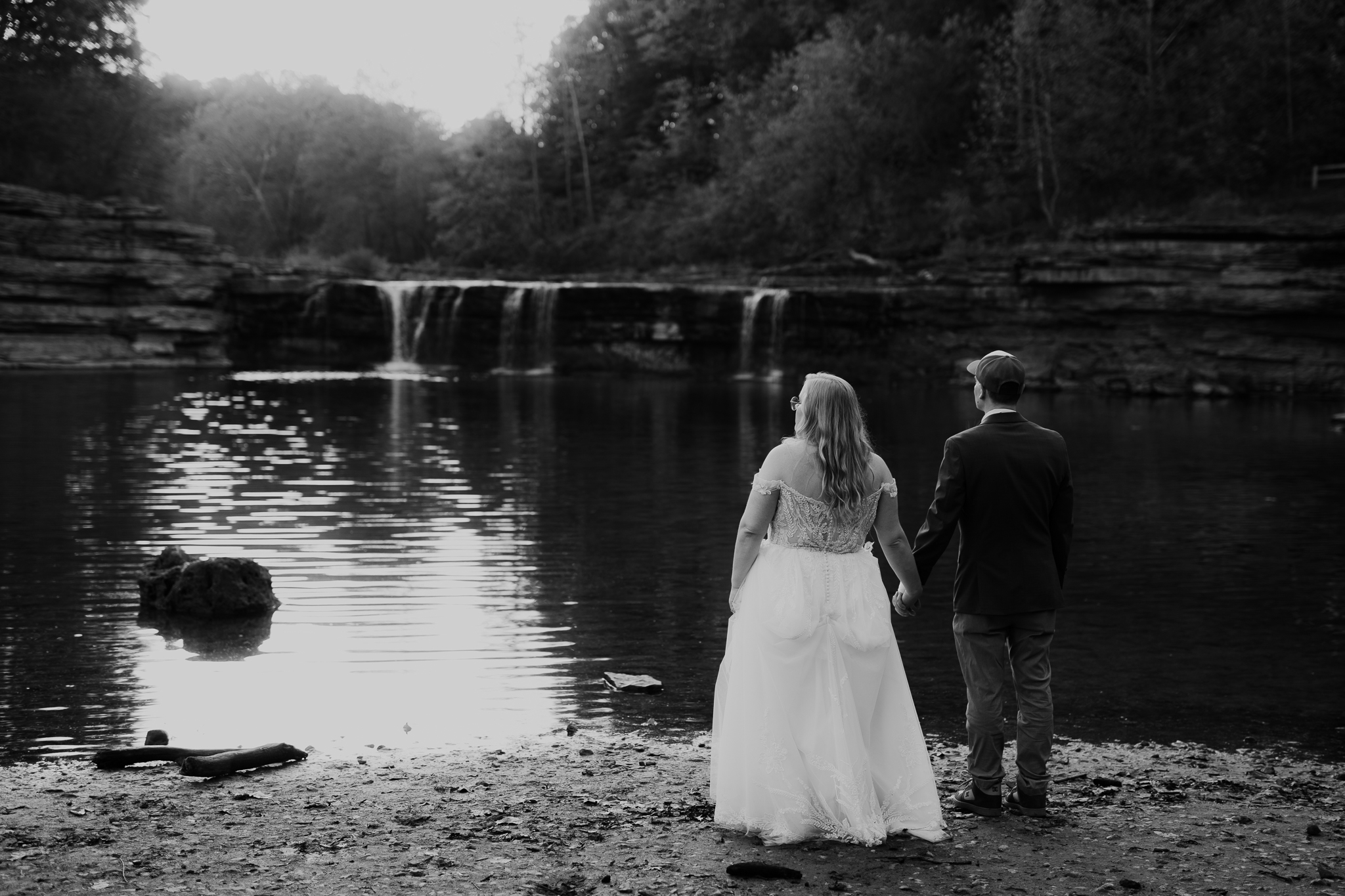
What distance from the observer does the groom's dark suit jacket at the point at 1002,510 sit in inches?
224

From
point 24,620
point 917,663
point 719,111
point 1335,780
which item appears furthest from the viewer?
point 719,111

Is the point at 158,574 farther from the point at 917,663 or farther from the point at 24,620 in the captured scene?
the point at 917,663

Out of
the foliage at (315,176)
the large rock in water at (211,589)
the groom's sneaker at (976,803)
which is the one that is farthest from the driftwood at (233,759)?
the foliage at (315,176)

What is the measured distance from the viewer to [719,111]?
71062 mm

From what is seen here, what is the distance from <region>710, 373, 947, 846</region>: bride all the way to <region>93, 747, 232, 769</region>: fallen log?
2688 millimetres

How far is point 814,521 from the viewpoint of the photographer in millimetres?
5586

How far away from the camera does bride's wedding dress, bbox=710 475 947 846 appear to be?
541 centimetres

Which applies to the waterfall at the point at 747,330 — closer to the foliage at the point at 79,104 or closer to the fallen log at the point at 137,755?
the foliage at the point at 79,104

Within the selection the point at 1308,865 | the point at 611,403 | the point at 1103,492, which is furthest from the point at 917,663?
the point at 611,403

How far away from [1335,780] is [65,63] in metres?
60.2

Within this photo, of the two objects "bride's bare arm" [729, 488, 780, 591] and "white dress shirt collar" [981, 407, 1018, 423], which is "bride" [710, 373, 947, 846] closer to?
"bride's bare arm" [729, 488, 780, 591]

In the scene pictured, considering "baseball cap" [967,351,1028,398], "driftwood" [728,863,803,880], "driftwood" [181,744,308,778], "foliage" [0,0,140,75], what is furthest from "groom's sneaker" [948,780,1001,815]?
"foliage" [0,0,140,75]

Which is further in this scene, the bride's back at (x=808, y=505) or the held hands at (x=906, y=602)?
the held hands at (x=906, y=602)

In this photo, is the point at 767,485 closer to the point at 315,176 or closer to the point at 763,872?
the point at 763,872
